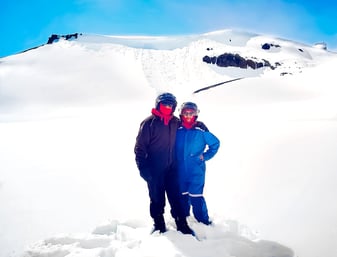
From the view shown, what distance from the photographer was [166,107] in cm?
357

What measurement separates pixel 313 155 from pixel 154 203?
11.8 feet

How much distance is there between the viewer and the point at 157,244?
3.18 meters

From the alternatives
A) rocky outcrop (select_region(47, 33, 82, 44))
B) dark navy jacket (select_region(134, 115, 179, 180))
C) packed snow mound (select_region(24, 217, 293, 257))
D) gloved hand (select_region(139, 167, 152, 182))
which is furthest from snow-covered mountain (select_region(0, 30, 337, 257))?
rocky outcrop (select_region(47, 33, 82, 44))

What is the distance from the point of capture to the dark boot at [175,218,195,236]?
3.45m

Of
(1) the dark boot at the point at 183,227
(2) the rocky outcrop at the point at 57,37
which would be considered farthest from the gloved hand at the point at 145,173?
(2) the rocky outcrop at the point at 57,37

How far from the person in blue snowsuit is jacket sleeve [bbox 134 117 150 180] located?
47cm

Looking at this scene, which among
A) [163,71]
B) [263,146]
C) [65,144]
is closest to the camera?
[263,146]

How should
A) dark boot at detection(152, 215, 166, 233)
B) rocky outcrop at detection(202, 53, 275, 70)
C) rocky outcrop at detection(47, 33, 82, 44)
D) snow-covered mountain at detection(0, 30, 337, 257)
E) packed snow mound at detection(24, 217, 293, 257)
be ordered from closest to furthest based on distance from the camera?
packed snow mound at detection(24, 217, 293, 257) → snow-covered mountain at detection(0, 30, 337, 257) → dark boot at detection(152, 215, 166, 233) → rocky outcrop at detection(202, 53, 275, 70) → rocky outcrop at detection(47, 33, 82, 44)

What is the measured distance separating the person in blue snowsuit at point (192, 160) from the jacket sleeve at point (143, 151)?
1.54 feet

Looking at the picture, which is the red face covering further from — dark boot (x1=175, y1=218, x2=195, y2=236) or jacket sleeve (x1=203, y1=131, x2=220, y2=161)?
dark boot (x1=175, y1=218, x2=195, y2=236)

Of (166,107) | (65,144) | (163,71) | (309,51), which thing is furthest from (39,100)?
(309,51)

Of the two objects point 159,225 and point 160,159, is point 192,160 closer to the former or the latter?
point 160,159

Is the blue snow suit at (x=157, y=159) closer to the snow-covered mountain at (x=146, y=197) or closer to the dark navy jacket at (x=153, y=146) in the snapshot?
the dark navy jacket at (x=153, y=146)

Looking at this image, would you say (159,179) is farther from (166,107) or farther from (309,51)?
(309,51)
